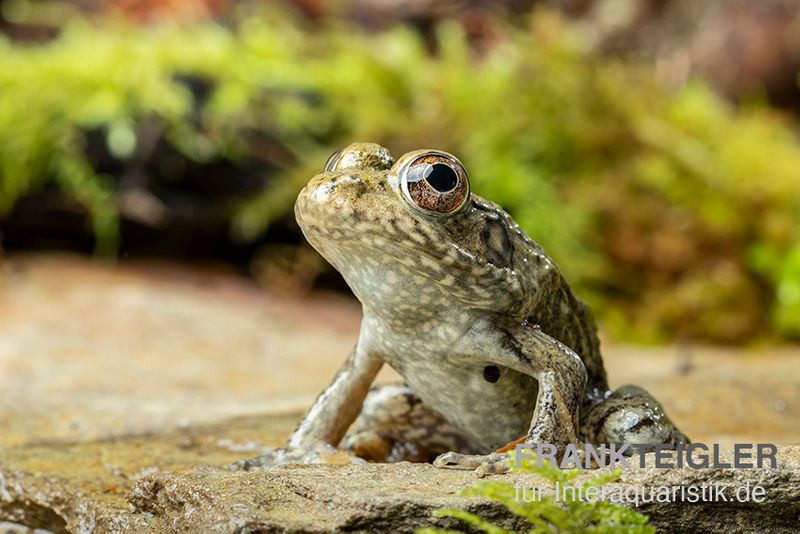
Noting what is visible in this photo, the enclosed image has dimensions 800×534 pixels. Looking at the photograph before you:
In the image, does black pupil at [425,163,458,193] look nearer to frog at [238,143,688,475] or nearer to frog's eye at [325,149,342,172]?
frog at [238,143,688,475]

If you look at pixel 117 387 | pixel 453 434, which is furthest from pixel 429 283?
pixel 117 387

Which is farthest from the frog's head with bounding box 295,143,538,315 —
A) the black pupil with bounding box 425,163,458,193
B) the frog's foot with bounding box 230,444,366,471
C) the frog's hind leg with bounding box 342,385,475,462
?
the frog's hind leg with bounding box 342,385,475,462

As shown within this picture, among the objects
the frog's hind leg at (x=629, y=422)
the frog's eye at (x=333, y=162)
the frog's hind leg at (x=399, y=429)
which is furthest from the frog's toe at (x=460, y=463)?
the frog's eye at (x=333, y=162)

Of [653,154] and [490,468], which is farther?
[653,154]

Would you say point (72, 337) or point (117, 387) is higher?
point (72, 337)

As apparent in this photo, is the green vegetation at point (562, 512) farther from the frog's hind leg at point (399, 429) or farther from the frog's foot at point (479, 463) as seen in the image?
the frog's hind leg at point (399, 429)

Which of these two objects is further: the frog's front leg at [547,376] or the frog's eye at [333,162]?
the frog's eye at [333,162]

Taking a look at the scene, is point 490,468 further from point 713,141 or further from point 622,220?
point 713,141
